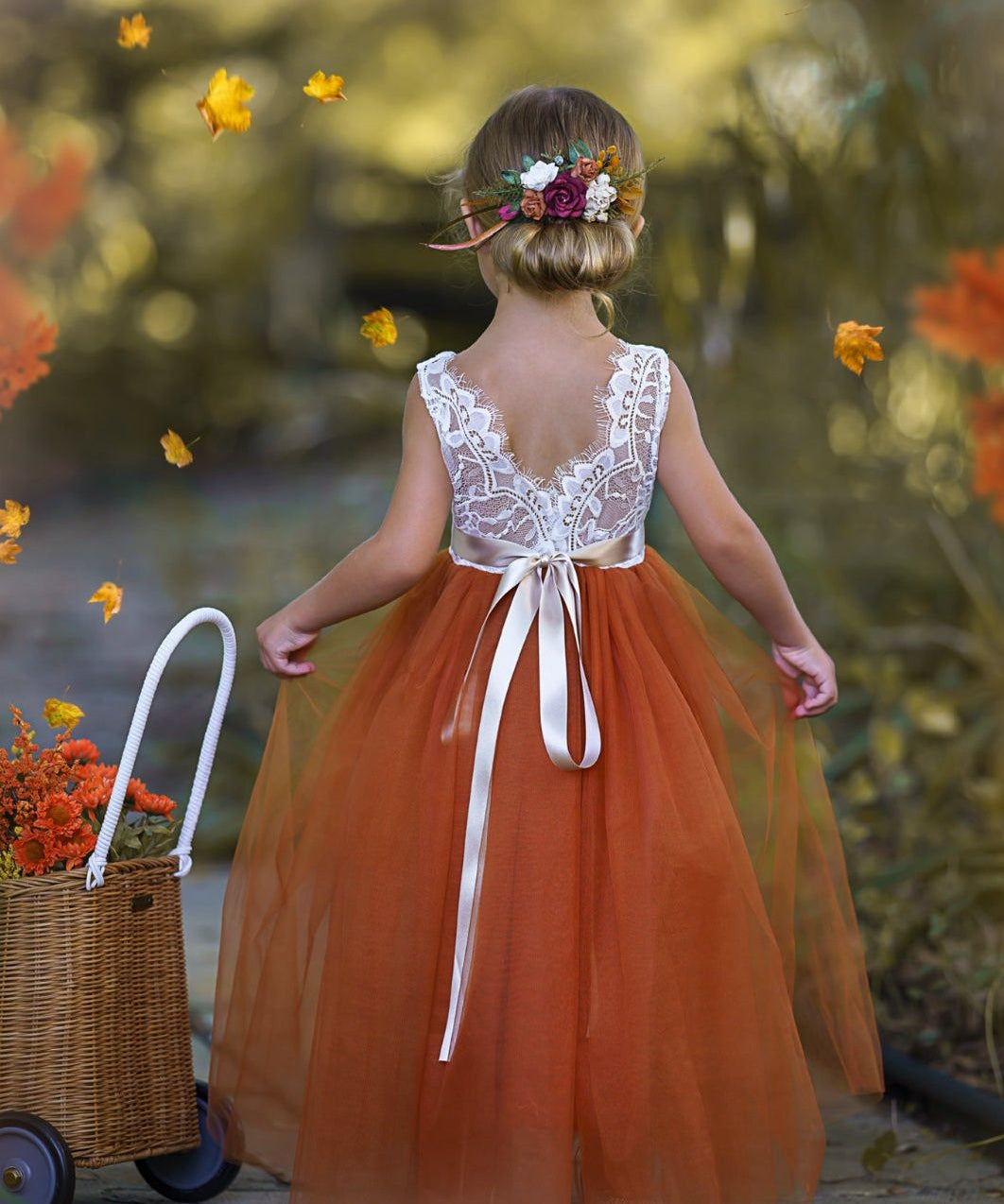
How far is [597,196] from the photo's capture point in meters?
1.93

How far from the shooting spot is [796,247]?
3.89 metres

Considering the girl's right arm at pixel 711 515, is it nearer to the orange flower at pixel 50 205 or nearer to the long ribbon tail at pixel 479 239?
the long ribbon tail at pixel 479 239

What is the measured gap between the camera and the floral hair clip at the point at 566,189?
6.31 ft

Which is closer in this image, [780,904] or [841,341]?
[780,904]

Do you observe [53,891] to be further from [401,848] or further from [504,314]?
[504,314]

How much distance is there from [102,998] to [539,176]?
1146 millimetres

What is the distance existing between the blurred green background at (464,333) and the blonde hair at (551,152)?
4.53 ft

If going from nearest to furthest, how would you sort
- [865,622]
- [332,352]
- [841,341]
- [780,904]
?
[780,904] < [841,341] < [865,622] < [332,352]

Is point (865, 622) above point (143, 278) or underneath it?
underneath

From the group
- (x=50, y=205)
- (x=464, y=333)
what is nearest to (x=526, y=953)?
(x=50, y=205)

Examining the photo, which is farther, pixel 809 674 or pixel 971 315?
pixel 971 315

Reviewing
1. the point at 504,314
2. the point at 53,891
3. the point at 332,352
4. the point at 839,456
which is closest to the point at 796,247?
the point at 839,456

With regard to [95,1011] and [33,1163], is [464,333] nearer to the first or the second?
[95,1011]

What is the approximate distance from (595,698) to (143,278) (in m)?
3.05
